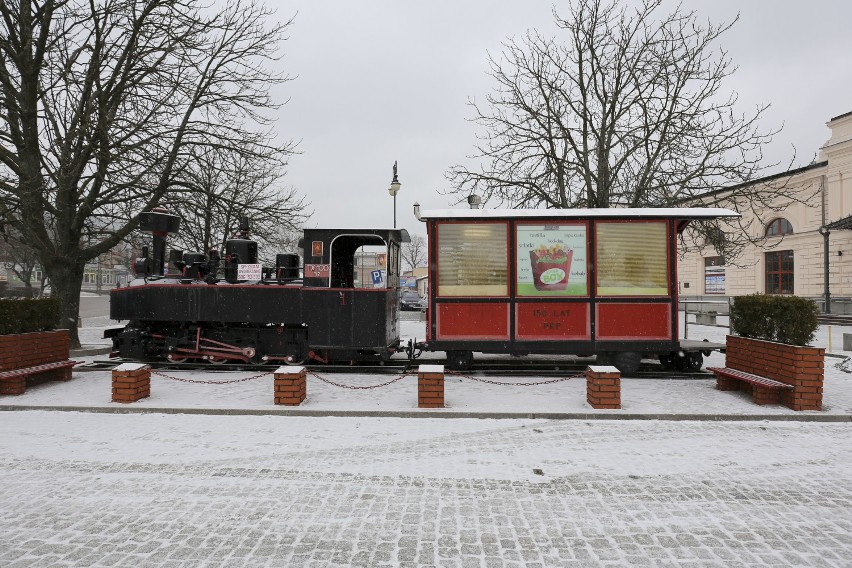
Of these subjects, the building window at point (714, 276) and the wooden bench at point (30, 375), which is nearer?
the wooden bench at point (30, 375)

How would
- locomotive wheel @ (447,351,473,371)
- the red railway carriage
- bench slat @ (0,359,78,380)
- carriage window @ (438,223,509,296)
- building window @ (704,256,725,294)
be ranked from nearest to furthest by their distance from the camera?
bench slat @ (0,359,78,380)
the red railway carriage
carriage window @ (438,223,509,296)
locomotive wheel @ (447,351,473,371)
building window @ (704,256,725,294)

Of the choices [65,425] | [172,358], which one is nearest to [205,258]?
[172,358]

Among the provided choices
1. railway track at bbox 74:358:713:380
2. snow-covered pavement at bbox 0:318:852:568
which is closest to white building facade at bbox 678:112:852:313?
railway track at bbox 74:358:713:380

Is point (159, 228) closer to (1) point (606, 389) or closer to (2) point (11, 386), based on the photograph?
(2) point (11, 386)

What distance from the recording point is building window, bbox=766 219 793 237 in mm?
28656

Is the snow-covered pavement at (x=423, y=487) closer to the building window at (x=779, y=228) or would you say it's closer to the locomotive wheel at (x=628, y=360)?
the locomotive wheel at (x=628, y=360)

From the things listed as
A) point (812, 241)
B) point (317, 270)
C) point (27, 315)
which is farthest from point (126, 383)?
point (812, 241)

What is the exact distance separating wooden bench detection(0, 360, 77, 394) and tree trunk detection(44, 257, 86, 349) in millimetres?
4222

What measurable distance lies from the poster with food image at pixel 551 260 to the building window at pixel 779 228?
26.7 meters

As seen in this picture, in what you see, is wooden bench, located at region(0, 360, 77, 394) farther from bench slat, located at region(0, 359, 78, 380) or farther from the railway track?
the railway track

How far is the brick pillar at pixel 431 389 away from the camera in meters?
6.38

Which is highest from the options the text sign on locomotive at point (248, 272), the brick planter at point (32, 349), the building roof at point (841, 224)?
the building roof at point (841, 224)

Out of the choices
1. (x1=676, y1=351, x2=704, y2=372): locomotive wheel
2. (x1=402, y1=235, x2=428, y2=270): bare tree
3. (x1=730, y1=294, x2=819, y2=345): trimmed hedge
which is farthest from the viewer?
(x1=402, y1=235, x2=428, y2=270): bare tree

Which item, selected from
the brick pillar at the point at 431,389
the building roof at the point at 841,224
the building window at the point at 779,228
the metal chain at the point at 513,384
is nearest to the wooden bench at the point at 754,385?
the metal chain at the point at 513,384
